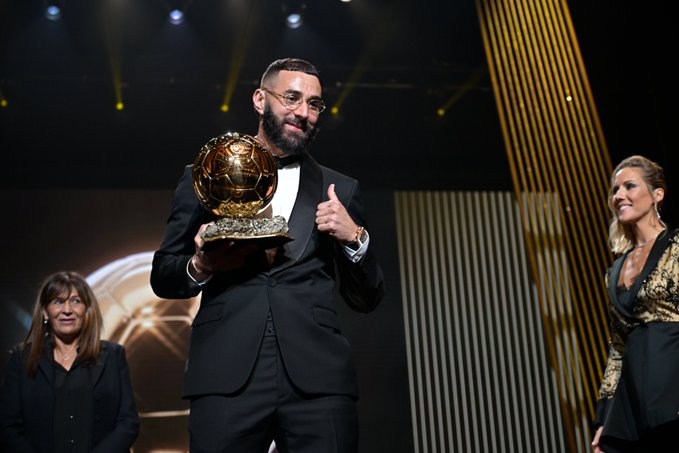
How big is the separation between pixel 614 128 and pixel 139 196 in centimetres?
311

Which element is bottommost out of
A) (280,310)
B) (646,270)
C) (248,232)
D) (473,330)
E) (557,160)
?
(280,310)

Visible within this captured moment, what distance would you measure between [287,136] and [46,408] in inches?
68.2

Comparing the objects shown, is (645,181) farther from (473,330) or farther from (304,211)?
(473,330)

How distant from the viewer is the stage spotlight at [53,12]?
468cm

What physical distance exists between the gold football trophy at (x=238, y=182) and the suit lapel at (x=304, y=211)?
0.29 feet

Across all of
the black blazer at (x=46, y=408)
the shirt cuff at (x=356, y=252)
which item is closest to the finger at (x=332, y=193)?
the shirt cuff at (x=356, y=252)

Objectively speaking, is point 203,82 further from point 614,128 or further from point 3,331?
point 614,128

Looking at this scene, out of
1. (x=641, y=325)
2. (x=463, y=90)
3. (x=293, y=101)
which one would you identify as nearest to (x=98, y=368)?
(x=293, y=101)

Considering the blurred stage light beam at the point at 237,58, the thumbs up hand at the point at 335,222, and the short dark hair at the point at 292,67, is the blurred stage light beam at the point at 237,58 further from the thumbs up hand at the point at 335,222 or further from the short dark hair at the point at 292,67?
the thumbs up hand at the point at 335,222

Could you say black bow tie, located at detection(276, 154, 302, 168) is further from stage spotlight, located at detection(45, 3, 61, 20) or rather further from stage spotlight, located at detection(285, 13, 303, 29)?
stage spotlight, located at detection(45, 3, 61, 20)

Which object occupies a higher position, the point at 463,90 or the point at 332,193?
the point at 463,90

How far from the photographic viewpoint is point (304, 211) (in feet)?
6.20

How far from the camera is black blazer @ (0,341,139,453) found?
301cm

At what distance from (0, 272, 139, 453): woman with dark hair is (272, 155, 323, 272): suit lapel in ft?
5.23
